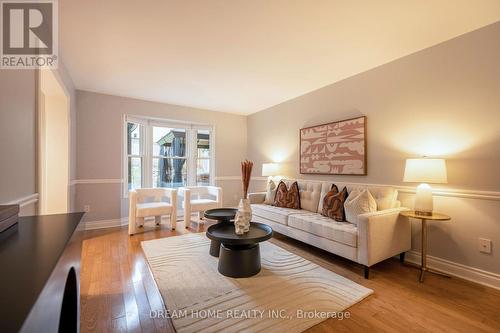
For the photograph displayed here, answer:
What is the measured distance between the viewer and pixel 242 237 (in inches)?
86.1

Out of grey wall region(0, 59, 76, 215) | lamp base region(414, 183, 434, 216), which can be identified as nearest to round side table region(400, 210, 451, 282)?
lamp base region(414, 183, 434, 216)

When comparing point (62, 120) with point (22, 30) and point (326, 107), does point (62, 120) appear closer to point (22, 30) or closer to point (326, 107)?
point (22, 30)

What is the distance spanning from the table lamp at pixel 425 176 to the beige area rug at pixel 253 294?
1008 mm

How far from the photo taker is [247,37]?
2.32 metres

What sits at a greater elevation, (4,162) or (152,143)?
(152,143)

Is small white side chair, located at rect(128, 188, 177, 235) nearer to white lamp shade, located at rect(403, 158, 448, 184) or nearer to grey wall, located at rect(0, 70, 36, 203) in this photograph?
grey wall, located at rect(0, 70, 36, 203)

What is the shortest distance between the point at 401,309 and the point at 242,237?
138 cm

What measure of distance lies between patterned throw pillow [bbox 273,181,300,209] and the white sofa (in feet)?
0.53

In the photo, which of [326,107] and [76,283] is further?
[326,107]

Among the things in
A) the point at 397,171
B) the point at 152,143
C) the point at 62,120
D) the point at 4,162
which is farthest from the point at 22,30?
the point at 397,171

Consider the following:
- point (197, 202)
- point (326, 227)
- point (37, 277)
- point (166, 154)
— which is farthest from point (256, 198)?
→ point (37, 277)

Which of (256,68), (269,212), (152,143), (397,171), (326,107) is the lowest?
(269,212)

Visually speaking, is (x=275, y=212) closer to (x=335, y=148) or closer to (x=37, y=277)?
(x=335, y=148)

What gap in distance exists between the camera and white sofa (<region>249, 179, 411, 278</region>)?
2.24 meters
